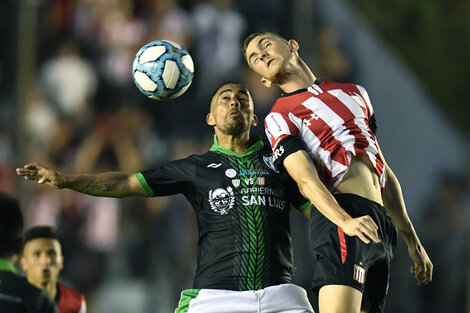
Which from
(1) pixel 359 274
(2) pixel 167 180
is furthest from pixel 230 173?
(1) pixel 359 274

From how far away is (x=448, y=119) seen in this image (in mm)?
11531

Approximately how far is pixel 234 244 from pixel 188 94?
5.52 m

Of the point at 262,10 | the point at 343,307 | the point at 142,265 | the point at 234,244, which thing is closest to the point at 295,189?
the point at 234,244

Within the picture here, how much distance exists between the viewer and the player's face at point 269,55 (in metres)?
5.41

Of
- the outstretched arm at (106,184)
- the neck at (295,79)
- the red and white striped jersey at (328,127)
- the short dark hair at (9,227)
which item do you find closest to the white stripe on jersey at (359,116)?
the red and white striped jersey at (328,127)

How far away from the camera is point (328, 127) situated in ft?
16.9

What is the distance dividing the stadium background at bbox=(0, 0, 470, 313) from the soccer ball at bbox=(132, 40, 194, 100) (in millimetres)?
A: 4168

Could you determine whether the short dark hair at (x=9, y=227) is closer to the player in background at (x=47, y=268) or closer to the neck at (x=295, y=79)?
the neck at (x=295, y=79)

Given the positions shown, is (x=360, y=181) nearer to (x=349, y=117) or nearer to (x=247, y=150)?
(x=349, y=117)

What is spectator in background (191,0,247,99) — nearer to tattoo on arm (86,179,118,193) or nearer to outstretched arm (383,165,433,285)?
tattoo on arm (86,179,118,193)

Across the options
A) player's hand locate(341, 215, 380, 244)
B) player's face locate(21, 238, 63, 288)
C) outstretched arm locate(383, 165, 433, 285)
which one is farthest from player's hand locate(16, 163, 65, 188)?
outstretched arm locate(383, 165, 433, 285)

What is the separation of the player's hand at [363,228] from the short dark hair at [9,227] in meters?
1.71

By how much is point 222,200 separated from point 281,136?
2.26ft

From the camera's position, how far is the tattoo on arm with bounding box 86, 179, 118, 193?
569 centimetres
